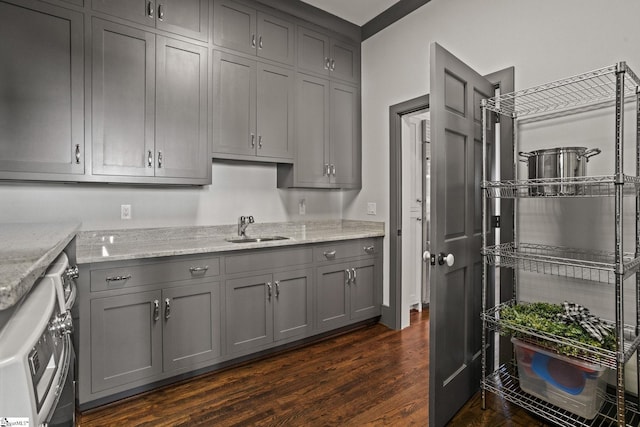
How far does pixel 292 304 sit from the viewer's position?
2.79 metres

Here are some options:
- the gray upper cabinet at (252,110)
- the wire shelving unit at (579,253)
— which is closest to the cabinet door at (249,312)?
the gray upper cabinet at (252,110)

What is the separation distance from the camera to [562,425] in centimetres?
172

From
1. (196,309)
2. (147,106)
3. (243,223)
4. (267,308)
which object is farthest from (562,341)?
(147,106)

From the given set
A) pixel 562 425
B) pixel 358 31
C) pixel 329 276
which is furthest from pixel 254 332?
pixel 358 31

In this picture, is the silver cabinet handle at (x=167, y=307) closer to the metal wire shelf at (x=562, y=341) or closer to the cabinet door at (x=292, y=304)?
the cabinet door at (x=292, y=304)

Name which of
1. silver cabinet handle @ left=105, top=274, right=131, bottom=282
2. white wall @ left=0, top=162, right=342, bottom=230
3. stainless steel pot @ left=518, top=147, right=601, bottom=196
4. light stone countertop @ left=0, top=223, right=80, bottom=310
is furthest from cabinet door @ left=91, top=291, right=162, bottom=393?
stainless steel pot @ left=518, top=147, right=601, bottom=196

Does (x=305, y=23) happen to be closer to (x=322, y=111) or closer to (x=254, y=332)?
(x=322, y=111)

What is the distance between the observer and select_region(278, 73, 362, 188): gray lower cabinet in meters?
3.20

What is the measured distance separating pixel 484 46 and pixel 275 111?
1.69 m

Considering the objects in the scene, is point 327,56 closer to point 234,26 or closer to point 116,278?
point 234,26

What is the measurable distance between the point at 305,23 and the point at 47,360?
128 inches

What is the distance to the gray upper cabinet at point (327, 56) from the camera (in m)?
3.19

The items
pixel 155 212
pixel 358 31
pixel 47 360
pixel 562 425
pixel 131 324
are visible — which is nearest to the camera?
pixel 47 360

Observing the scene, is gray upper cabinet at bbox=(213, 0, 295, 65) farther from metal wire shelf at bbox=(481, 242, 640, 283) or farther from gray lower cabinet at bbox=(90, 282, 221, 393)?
metal wire shelf at bbox=(481, 242, 640, 283)
